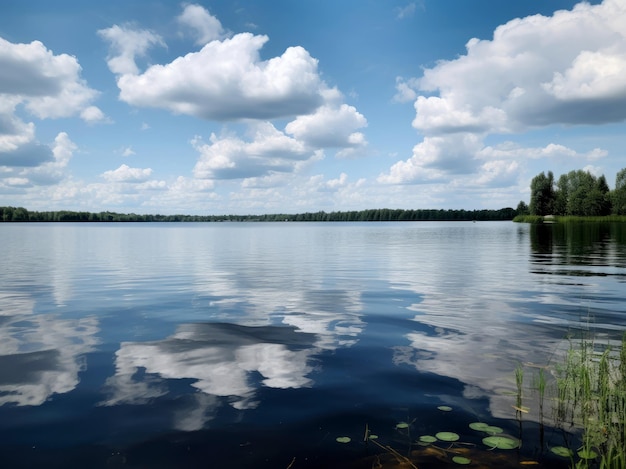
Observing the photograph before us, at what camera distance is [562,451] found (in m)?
8.61

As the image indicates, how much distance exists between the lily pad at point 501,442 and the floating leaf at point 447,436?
55 centimetres

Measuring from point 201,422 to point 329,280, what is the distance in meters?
25.6

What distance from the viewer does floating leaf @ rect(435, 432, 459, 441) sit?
→ 29.9ft

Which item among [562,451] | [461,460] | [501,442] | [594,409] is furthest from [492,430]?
[594,409]

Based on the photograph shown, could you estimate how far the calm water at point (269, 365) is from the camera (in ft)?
29.7

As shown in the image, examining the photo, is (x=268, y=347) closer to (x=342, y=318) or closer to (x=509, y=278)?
(x=342, y=318)

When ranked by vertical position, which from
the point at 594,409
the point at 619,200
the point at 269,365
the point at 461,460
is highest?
the point at 619,200

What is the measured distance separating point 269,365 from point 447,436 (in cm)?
654

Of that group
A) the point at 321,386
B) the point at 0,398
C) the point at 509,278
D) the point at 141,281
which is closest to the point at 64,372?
the point at 0,398

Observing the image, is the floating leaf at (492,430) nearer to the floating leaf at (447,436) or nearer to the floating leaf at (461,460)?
the floating leaf at (447,436)

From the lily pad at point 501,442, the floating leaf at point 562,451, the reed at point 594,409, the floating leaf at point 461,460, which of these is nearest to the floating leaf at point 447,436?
the lily pad at point 501,442

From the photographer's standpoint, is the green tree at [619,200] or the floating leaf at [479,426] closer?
the floating leaf at [479,426]

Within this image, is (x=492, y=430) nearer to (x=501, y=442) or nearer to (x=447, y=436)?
(x=501, y=442)

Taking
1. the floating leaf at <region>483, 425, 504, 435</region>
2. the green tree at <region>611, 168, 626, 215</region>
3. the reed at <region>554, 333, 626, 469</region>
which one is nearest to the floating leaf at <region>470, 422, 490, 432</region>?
the floating leaf at <region>483, 425, 504, 435</region>
